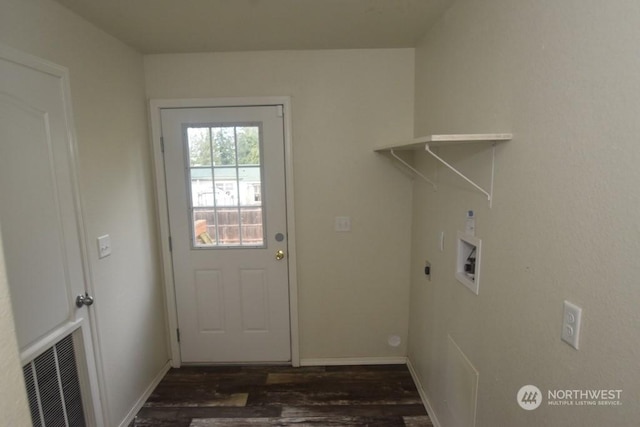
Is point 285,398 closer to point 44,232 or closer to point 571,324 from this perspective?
point 44,232

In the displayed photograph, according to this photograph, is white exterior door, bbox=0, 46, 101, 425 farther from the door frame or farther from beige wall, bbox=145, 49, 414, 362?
beige wall, bbox=145, 49, 414, 362

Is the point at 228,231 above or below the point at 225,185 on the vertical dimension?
below

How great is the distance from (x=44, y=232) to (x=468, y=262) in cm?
197

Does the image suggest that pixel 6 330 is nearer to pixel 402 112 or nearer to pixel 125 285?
pixel 125 285

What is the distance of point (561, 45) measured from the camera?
0.86 metres

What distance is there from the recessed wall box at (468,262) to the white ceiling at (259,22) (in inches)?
47.6

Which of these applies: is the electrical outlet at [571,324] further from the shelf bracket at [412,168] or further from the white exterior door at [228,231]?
the white exterior door at [228,231]

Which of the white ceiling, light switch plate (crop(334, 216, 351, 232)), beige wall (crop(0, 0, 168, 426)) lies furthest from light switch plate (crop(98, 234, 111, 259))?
light switch plate (crop(334, 216, 351, 232))

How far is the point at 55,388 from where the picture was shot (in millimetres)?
1429

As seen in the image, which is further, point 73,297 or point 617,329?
point 73,297

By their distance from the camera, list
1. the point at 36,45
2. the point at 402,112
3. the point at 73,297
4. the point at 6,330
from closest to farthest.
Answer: the point at 6,330
the point at 36,45
the point at 73,297
the point at 402,112

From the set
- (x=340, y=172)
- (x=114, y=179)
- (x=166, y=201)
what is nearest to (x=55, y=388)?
(x=114, y=179)

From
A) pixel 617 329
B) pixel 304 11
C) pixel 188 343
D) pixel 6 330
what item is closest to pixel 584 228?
pixel 617 329

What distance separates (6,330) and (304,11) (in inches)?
67.9
